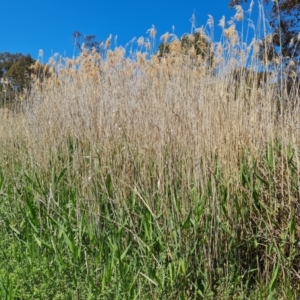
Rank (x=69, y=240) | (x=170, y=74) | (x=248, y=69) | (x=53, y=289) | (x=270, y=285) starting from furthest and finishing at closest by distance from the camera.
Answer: (x=170, y=74) → (x=248, y=69) → (x=69, y=240) → (x=53, y=289) → (x=270, y=285)

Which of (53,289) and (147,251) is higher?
(147,251)

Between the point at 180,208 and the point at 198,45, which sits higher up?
the point at 198,45

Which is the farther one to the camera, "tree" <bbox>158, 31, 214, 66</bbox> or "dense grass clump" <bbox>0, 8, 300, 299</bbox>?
"tree" <bbox>158, 31, 214, 66</bbox>

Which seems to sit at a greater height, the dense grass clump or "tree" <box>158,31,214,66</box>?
"tree" <box>158,31,214,66</box>

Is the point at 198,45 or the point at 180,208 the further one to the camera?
the point at 198,45

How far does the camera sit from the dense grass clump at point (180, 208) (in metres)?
2.06

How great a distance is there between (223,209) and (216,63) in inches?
51.5

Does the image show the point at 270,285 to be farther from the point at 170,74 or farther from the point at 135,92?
the point at 170,74

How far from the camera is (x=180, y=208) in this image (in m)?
2.15

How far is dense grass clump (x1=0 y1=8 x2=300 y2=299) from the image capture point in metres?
2.06

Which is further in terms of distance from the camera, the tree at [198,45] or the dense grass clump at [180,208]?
the tree at [198,45]

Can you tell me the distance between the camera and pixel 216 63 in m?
3.02

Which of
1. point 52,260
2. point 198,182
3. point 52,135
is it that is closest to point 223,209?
point 198,182

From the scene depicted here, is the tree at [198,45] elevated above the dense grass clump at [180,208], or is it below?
above
